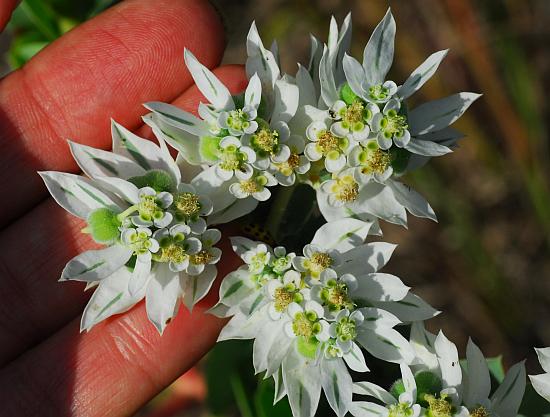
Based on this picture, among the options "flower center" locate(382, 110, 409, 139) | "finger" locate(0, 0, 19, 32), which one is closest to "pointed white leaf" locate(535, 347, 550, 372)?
"flower center" locate(382, 110, 409, 139)

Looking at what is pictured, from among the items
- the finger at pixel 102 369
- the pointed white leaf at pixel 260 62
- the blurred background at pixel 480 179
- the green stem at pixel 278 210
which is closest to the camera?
the pointed white leaf at pixel 260 62

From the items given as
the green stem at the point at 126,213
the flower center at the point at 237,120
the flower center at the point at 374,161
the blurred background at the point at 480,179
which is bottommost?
the blurred background at the point at 480,179

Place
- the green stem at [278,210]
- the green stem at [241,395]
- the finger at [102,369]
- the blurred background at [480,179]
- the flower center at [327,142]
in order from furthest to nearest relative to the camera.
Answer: the blurred background at [480,179], the green stem at [241,395], the finger at [102,369], the green stem at [278,210], the flower center at [327,142]

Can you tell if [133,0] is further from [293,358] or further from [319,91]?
[293,358]

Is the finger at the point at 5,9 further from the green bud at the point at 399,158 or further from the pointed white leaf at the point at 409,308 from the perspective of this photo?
the pointed white leaf at the point at 409,308

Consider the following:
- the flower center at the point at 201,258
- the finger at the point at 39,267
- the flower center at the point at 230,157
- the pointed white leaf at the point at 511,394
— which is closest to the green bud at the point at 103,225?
the flower center at the point at 201,258

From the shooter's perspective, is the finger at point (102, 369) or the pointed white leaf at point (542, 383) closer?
the pointed white leaf at point (542, 383)

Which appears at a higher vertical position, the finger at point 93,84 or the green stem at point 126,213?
the finger at point 93,84

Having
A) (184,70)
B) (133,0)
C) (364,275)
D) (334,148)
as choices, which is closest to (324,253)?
(364,275)
